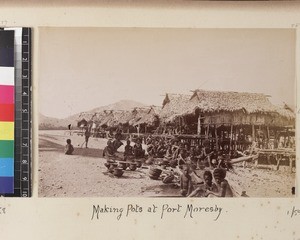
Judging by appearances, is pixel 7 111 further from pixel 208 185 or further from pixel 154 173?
pixel 208 185

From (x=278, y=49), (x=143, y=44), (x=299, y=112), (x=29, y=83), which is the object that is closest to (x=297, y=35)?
(x=278, y=49)

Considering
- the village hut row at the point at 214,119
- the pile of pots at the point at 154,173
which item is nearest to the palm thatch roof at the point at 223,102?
the village hut row at the point at 214,119

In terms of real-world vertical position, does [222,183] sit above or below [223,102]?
below

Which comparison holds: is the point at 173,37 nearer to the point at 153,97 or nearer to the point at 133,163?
the point at 153,97

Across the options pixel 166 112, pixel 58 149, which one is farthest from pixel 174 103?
pixel 58 149

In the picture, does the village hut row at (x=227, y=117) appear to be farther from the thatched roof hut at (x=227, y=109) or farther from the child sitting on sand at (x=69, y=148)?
the child sitting on sand at (x=69, y=148)
